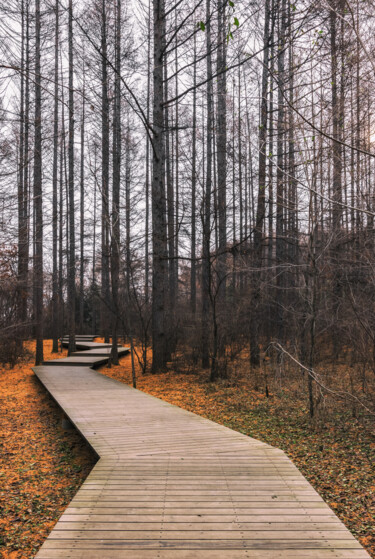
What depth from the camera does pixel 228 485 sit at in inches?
133

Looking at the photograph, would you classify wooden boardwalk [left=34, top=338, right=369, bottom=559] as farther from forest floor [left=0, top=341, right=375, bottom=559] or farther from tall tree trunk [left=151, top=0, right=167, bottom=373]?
tall tree trunk [left=151, top=0, right=167, bottom=373]

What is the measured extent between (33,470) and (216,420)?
9.74 ft

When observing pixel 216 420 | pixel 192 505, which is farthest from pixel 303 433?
pixel 192 505

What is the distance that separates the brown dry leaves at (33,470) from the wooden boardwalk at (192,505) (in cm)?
50

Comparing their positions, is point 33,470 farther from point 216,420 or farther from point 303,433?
point 303,433

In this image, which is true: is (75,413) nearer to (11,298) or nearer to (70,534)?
(70,534)

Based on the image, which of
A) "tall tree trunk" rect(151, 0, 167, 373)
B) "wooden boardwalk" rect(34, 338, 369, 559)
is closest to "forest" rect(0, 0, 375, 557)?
"tall tree trunk" rect(151, 0, 167, 373)

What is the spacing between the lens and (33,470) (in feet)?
15.5

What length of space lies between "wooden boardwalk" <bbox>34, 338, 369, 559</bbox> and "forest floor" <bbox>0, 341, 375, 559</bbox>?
54cm

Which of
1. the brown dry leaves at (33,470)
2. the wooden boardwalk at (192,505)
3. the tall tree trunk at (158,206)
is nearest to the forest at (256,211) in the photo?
the tall tree trunk at (158,206)

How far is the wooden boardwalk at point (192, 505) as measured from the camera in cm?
245

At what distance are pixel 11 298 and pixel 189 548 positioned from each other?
1008 centimetres

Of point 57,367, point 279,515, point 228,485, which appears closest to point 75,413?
point 228,485

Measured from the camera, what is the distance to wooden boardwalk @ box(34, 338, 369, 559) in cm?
245
